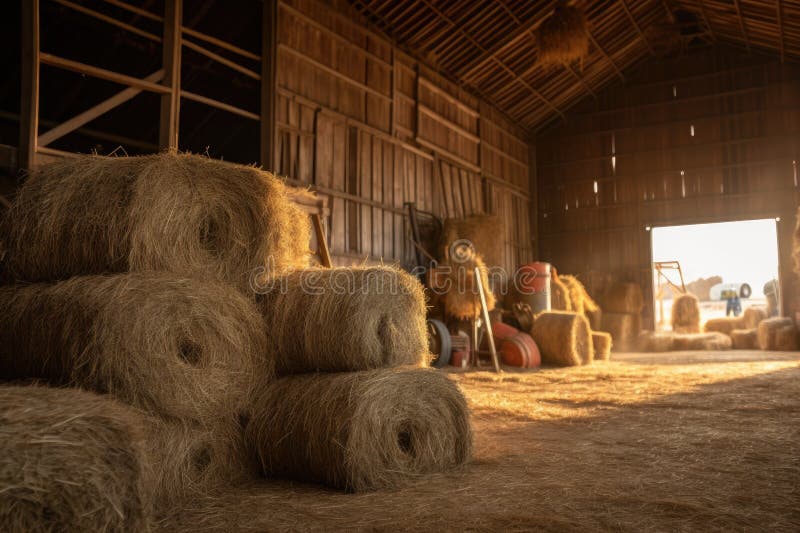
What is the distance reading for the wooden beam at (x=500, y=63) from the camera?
12476 millimetres

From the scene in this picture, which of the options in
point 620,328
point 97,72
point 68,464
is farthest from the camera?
point 620,328

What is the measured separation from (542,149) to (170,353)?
17.1 metres

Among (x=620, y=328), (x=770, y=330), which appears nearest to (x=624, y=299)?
(x=620, y=328)

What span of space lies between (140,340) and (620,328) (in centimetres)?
1509

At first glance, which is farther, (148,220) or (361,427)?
(148,220)

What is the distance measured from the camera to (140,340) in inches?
115

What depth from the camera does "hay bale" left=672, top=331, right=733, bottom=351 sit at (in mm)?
14562

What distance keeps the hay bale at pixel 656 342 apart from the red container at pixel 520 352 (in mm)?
6048

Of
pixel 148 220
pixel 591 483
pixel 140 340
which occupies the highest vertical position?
pixel 148 220

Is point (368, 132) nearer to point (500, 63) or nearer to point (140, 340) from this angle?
point (500, 63)

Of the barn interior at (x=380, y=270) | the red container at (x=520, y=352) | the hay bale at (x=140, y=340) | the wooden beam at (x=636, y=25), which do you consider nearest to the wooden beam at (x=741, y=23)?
the barn interior at (x=380, y=270)

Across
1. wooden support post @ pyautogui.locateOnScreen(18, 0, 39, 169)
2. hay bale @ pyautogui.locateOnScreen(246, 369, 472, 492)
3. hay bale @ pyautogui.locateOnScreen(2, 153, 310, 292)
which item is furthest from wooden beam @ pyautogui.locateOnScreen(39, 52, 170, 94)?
hay bale @ pyautogui.locateOnScreen(246, 369, 472, 492)

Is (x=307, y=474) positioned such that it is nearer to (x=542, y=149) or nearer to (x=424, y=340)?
(x=424, y=340)

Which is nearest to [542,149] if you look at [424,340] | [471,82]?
[471,82]
